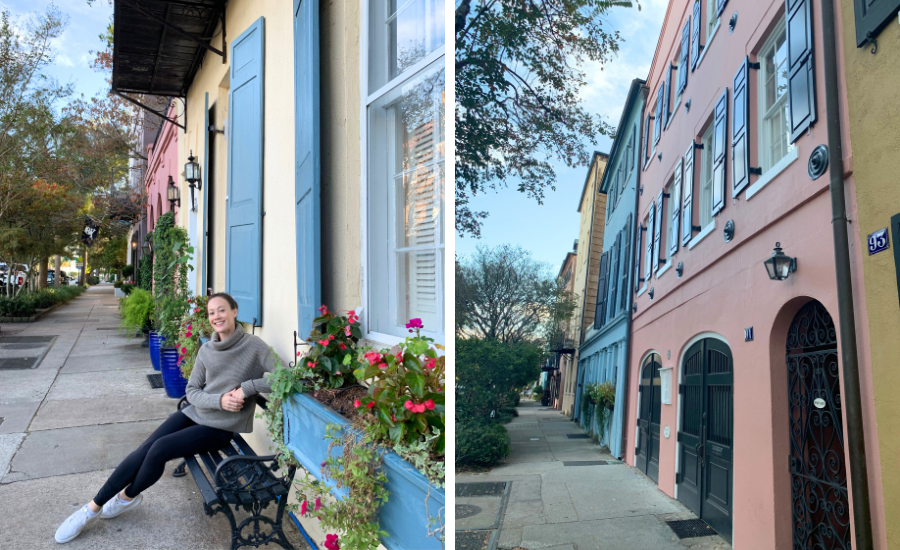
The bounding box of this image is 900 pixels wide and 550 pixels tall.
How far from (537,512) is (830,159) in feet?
2.04

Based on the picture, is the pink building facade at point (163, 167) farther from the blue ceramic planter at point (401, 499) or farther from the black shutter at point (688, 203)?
the black shutter at point (688, 203)

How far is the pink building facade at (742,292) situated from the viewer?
56cm

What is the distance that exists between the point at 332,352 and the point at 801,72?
6.71 ft

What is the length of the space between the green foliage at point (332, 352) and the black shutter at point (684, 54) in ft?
5.70

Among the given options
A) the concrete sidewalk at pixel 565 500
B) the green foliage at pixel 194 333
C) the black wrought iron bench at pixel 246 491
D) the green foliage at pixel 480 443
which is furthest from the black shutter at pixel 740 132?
the green foliage at pixel 194 333

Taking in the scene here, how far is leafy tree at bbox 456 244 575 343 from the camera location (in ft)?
3.02

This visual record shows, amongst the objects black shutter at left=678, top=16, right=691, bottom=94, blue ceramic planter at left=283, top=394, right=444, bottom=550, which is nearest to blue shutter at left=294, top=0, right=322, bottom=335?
blue ceramic planter at left=283, top=394, right=444, bottom=550

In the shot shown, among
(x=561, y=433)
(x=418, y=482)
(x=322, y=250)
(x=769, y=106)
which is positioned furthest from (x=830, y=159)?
(x=322, y=250)

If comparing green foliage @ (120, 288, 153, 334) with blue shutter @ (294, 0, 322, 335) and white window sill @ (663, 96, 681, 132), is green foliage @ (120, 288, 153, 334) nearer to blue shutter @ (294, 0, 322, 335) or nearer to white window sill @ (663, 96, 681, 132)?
blue shutter @ (294, 0, 322, 335)

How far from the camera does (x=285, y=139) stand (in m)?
3.23

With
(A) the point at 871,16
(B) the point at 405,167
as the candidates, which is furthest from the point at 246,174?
(A) the point at 871,16

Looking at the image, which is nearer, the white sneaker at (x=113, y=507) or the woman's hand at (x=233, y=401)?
the woman's hand at (x=233, y=401)

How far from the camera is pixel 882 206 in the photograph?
20.5 inches

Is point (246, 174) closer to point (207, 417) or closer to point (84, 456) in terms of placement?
point (207, 417)
